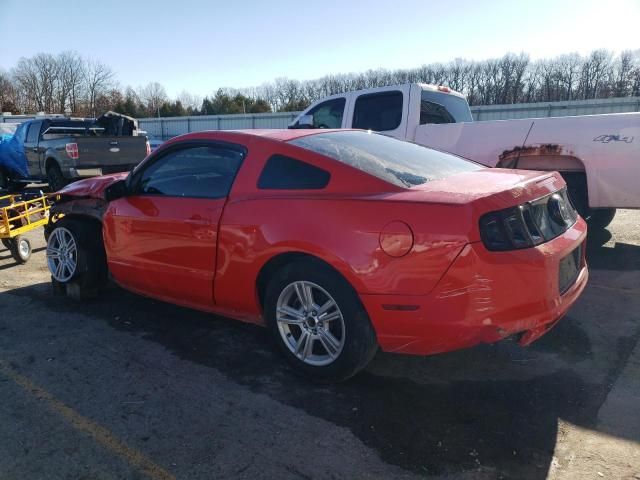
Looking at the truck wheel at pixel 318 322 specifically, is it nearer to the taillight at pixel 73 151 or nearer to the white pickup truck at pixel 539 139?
the white pickup truck at pixel 539 139

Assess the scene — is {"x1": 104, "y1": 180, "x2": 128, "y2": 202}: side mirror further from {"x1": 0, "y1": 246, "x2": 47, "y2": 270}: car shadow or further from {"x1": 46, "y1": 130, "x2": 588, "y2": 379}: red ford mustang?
{"x1": 0, "y1": 246, "x2": 47, "y2": 270}: car shadow

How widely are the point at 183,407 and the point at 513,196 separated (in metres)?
2.28

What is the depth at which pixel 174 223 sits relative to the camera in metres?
3.58

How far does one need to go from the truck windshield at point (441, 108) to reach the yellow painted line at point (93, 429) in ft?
19.3

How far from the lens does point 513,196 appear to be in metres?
2.65

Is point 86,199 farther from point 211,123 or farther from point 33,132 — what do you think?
point 211,123

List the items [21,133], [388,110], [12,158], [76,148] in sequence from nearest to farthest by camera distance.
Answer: [388,110] → [76,148] → [21,133] → [12,158]

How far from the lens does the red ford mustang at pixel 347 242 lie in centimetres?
253

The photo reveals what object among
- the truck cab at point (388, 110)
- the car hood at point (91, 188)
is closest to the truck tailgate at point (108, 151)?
the truck cab at point (388, 110)

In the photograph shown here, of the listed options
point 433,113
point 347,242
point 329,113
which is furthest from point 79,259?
point 433,113

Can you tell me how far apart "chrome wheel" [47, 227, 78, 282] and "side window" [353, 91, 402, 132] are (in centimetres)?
432

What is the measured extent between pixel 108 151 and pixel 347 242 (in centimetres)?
925

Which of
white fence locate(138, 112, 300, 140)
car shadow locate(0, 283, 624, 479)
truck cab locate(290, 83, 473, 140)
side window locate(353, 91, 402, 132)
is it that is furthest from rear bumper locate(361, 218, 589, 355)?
white fence locate(138, 112, 300, 140)

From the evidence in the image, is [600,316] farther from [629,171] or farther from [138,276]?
[138,276]
